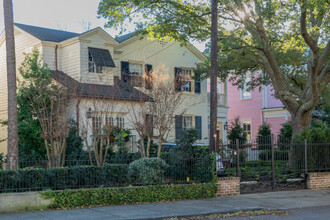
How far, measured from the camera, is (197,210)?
10734 mm

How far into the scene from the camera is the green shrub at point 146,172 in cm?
1234

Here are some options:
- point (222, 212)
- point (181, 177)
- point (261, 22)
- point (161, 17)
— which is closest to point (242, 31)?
point (261, 22)

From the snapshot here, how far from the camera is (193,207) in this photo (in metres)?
11.2

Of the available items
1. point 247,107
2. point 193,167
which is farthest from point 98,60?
point 247,107

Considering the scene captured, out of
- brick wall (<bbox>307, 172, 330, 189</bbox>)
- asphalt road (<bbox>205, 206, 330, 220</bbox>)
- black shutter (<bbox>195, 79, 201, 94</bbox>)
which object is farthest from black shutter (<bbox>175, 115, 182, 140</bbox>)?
asphalt road (<bbox>205, 206, 330, 220</bbox>)

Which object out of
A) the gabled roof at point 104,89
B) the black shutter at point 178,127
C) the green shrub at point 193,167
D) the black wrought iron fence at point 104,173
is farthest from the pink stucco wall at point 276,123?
the black wrought iron fence at point 104,173

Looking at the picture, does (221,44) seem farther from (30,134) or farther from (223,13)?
(30,134)

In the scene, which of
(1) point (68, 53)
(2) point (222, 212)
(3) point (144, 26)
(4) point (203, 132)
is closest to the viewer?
(2) point (222, 212)

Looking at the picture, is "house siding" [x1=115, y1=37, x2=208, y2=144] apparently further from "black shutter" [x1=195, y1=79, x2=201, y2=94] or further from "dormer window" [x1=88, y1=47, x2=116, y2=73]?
"dormer window" [x1=88, y1=47, x2=116, y2=73]

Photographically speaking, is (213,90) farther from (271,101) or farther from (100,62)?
(271,101)

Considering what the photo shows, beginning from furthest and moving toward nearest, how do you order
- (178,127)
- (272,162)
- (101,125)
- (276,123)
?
(276,123) < (178,127) < (101,125) < (272,162)

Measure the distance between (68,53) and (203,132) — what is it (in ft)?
29.7

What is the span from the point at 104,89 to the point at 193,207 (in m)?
7.51

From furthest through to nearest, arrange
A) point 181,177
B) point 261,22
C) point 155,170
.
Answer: point 261,22 < point 181,177 < point 155,170
